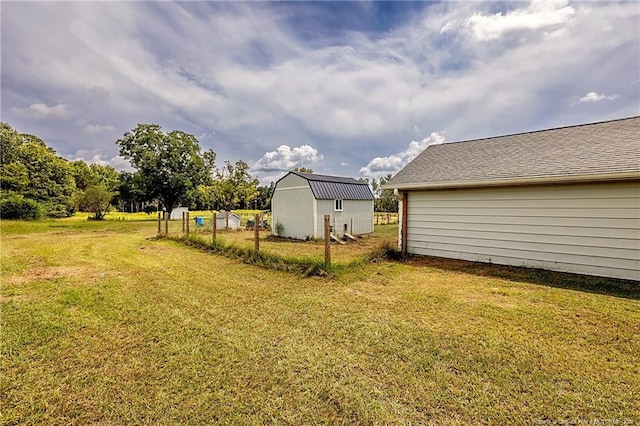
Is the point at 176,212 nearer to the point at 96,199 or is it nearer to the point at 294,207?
the point at 96,199

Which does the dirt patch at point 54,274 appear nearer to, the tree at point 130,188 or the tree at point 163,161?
the tree at point 163,161

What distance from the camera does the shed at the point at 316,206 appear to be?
44.7 feet

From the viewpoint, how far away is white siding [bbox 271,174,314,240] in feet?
45.2

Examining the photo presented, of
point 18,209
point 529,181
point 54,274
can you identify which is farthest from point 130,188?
→ point 529,181

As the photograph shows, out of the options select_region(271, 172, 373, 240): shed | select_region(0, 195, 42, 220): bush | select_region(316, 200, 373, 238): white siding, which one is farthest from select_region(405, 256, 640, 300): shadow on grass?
select_region(0, 195, 42, 220): bush

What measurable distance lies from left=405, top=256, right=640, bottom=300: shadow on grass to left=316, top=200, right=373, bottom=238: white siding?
660cm

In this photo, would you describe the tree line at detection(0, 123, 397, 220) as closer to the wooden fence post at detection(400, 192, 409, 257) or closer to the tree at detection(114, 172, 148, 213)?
the tree at detection(114, 172, 148, 213)

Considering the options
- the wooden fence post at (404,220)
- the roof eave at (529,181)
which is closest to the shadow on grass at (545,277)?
the wooden fence post at (404,220)

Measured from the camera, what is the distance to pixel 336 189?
1477 cm

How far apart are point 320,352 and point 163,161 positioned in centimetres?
3151

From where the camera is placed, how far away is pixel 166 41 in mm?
8258

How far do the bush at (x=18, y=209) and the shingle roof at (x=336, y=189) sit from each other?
23315 mm

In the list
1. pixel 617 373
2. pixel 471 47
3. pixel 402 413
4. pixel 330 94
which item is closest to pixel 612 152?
pixel 471 47

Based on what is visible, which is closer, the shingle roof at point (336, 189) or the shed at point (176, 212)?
the shingle roof at point (336, 189)
